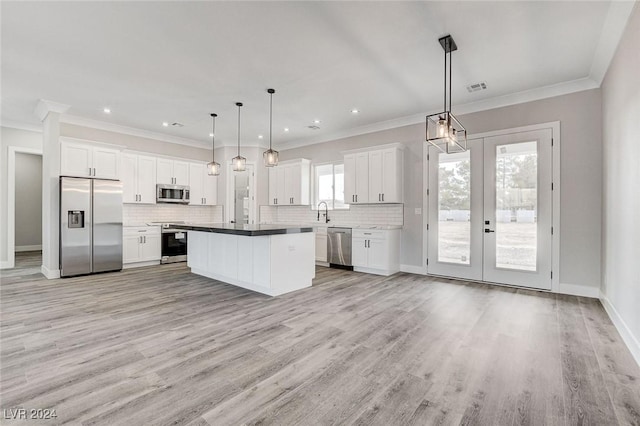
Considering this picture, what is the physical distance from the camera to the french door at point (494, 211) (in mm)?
4504

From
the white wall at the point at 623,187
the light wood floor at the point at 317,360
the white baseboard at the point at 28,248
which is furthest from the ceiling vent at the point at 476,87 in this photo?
the white baseboard at the point at 28,248

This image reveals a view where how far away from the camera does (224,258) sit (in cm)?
493

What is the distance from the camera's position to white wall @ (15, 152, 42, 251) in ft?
28.8

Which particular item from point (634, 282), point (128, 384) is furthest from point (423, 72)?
point (128, 384)

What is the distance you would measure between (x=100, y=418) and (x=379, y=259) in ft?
15.1

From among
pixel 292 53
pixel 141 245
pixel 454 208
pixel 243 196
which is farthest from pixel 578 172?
pixel 141 245

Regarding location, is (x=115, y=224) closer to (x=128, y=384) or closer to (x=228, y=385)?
(x=128, y=384)

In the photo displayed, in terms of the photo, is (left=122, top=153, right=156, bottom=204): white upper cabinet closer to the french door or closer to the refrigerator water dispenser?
the refrigerator water dispenser

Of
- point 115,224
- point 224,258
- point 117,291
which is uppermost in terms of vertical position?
point 115,224

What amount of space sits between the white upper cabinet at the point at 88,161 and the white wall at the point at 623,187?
25.0 feet

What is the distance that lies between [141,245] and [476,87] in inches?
268

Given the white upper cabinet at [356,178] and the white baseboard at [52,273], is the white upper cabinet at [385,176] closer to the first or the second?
the white upper cabinet at [356,178]

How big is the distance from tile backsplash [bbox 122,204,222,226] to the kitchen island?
275cm

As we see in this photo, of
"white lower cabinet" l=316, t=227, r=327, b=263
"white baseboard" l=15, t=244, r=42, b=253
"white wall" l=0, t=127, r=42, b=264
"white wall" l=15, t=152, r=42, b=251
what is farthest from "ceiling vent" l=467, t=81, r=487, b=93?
"white baseboard" l=15, t=244, r=42, b=253
